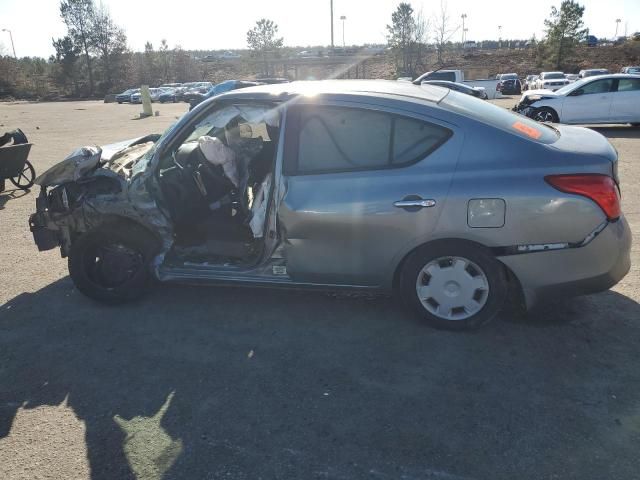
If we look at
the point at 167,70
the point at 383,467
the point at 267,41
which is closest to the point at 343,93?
the point at 383,467

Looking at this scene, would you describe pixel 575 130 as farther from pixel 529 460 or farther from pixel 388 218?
pixel 529 460

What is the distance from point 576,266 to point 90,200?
361 cm

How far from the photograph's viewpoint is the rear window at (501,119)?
138 inches

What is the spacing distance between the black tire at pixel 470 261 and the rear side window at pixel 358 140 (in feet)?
2.05

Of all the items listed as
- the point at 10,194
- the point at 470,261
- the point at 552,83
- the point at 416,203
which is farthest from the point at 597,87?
the point at 552,83

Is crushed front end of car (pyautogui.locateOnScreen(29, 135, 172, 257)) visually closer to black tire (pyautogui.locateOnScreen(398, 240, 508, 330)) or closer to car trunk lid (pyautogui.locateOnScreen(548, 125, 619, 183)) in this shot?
black tire (pyautogui.locateOnScreen(398, 240, 508, 330))

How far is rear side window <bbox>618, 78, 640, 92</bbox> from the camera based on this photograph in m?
14.3

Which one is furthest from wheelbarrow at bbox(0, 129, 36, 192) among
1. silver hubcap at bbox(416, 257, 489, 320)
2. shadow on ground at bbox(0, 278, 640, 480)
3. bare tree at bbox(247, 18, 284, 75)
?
bare tree at bbox(247, 18, 284, 75)

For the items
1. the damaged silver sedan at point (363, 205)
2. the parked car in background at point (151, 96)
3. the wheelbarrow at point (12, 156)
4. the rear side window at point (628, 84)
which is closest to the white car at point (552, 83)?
the rear side window at point (628, 84)

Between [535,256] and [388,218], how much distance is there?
0.97m

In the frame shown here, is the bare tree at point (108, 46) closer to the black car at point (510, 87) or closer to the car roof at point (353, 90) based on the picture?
the black car at point (510, 87)

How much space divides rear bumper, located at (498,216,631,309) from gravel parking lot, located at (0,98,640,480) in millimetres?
381

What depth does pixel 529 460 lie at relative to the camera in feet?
8.20

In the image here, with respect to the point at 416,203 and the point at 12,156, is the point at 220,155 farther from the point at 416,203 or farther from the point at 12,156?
the point at 12,156
